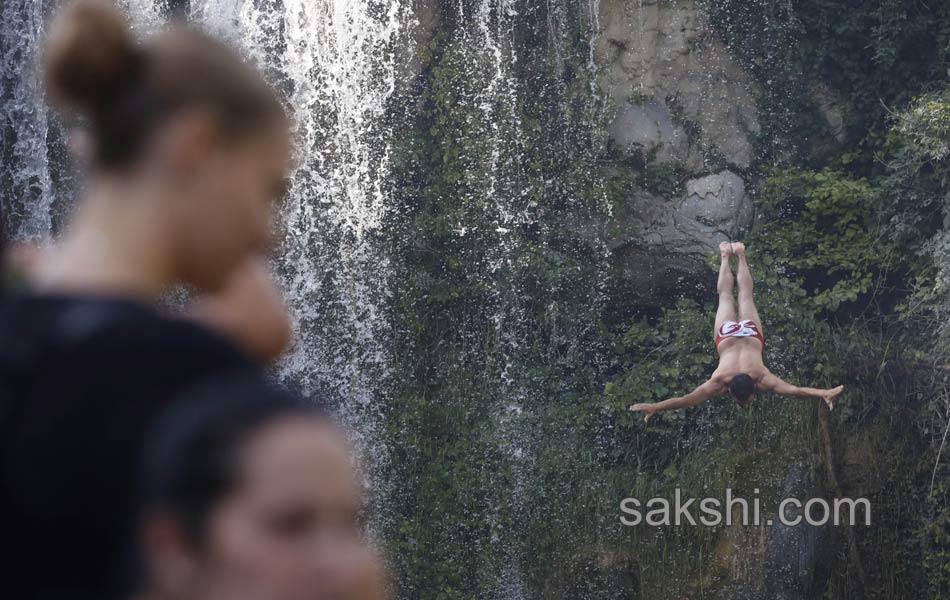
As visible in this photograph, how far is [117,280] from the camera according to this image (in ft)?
1.53

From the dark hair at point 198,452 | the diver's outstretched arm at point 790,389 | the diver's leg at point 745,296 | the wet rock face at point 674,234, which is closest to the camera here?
the dark hair at point 198,452

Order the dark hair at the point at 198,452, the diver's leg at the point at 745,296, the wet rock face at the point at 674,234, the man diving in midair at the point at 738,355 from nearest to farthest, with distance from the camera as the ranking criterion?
the dark hair at the point at 198,452 → the man diving in midair at the point at 738,355 → the diver's leg at the point at 745,296 → the wet rock face at the point at 674,234

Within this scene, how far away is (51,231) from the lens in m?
6.35

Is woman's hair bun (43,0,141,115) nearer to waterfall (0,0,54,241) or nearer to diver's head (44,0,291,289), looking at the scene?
diver's head (44,0,291,289)

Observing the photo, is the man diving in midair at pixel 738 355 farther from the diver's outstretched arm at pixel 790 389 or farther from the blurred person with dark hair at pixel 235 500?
the blurred person with dark hair at pixel 235 500

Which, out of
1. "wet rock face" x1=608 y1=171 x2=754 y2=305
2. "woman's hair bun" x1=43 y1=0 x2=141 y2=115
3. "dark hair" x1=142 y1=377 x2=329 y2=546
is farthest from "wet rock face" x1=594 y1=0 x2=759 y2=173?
"dark hair" x1=142 y1=377 x2=329 y2=546

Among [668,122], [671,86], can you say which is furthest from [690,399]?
[671,86]

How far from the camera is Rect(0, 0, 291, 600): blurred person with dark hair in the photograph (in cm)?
41

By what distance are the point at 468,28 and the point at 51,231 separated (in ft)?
8.38

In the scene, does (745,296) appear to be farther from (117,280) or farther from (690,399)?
(117,280)

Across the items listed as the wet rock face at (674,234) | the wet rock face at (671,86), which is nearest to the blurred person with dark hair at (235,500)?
the wet rock face at (674,234)

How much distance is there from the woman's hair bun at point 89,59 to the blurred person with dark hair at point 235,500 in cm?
15

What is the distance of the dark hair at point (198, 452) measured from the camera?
1.30 ft

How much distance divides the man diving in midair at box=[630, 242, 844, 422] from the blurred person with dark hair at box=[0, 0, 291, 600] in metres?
5.20
